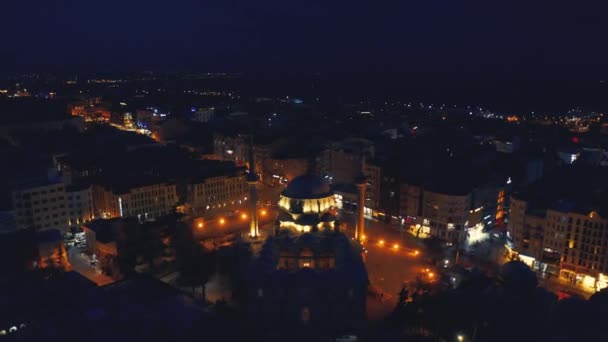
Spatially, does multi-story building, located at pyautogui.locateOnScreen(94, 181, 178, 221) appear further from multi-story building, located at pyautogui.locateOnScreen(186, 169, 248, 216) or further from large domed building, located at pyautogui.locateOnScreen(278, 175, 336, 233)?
large domed building, located at pyautogui.locateOnScreen(278, 175, 336, 233)

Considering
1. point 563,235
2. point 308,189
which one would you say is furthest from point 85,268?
point 563,235

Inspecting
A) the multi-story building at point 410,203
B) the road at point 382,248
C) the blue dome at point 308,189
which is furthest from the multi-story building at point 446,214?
the blue dome at point 308,189

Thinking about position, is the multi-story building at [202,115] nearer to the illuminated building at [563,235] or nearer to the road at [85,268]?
the road at [85,268]

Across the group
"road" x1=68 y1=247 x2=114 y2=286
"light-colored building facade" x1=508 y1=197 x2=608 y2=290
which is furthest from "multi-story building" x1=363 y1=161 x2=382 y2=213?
"road" x1=68 y1=247 x2=114 y2=286

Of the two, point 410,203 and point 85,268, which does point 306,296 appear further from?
point 410,203

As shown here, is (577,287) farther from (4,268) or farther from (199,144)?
(199,144)
